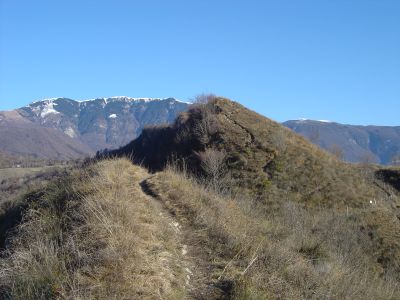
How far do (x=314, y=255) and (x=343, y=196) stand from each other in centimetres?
2037

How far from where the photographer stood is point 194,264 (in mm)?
7672

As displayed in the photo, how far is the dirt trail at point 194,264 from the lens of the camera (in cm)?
675

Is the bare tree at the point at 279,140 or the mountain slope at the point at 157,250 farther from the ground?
the bare tree at the point at 279,140

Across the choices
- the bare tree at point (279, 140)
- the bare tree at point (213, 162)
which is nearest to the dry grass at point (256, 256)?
the bare tree at point (213, 162)

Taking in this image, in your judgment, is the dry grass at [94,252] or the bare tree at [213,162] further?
the bare tree at [213,162]

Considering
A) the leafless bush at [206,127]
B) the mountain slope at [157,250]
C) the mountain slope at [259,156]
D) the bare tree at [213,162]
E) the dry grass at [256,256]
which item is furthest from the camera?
the leafless bush at [206,127]

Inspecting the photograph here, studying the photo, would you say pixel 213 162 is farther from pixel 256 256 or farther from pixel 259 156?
pixel 256 256

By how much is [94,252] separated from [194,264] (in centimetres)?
178

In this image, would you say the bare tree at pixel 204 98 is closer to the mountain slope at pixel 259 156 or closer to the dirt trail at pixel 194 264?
the mountain slope at pixel 259 156

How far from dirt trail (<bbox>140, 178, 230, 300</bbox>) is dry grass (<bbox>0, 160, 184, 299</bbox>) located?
19 cm

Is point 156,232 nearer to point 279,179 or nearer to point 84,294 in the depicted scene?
point 84,294

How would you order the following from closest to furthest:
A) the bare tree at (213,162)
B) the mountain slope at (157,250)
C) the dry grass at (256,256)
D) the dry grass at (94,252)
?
1. the dry grass at (94,252)
2. the mountain slope at (157,250)
3. the dry grass at (256,256)
4. the bare tree at (213,162)

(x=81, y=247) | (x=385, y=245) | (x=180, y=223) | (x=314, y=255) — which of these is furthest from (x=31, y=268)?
(x=385, y=245)

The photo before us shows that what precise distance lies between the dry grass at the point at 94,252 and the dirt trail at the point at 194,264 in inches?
7.3
